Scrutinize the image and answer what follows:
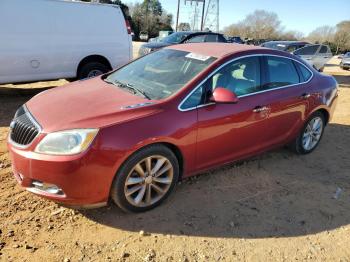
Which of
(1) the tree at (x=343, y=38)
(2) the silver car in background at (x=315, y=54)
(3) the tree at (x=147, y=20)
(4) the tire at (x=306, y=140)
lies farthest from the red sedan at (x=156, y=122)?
(3) the tree at (x=147, y=20)

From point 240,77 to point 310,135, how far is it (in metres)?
1.97

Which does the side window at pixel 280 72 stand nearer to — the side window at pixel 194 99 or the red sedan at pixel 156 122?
the red sedan at pixel 156 122

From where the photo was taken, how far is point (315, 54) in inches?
642

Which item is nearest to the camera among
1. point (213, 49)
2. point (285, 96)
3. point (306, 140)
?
point (213, 49)

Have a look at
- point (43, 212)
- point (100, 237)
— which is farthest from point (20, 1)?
point (100, 237)

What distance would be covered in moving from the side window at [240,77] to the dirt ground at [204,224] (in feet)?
3.75

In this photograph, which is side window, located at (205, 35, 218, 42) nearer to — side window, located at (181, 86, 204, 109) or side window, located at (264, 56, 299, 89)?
side window, located at (264, 56, 299, 89)

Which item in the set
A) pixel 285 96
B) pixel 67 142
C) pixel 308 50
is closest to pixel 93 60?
pixel 285 96

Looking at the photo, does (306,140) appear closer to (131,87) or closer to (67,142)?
(131,87)

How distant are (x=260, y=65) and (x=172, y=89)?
1367 millimetres

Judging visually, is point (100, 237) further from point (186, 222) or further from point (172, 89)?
point (172, 89)

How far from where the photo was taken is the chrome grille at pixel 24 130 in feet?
11.0

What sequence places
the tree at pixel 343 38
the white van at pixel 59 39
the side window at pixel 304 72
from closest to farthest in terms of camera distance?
the side window at pixel 304 72 → the white van at pixel 59 39 → the tree at pixel 343 38

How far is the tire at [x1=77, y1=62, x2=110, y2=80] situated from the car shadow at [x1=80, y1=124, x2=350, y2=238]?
15.7 ft
